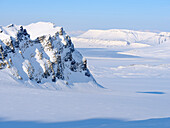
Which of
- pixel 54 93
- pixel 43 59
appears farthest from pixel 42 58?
pixel 54 93

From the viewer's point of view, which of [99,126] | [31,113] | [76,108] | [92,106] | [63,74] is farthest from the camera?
[63,74]

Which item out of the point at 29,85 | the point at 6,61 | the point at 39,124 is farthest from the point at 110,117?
the point at 6,61

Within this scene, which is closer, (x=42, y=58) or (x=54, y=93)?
(x=54, y=93)

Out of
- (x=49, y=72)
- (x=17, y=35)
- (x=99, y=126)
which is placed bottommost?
Result: (x=49, y=72)

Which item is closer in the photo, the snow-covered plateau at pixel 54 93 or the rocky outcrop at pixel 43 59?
the snow-covered plateau at pixel 54 93

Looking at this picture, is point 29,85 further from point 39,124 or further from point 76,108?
point 39,124

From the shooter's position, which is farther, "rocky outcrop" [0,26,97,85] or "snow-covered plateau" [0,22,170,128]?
"rocky outcrop" [0,26,97,85]

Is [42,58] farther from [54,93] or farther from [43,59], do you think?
[54,93]

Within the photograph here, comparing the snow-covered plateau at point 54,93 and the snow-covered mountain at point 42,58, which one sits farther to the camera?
the snow-covered mountain at point 42,58
